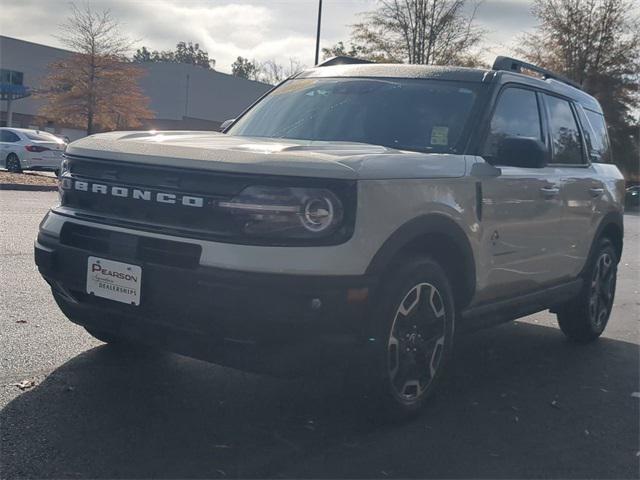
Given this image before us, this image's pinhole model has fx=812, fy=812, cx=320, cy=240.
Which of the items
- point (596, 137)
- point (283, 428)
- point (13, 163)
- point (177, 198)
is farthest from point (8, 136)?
point (283, 428)

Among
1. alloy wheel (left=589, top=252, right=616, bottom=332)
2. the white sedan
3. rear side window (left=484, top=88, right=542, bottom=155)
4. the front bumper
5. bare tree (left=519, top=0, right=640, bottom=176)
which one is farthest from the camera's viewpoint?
bare tree (left=519, top=0, right=640, bottom=176)

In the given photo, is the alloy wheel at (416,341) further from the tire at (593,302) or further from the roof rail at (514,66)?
the tire at (593,302)

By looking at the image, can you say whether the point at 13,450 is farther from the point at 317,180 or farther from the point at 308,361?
the point at 317,180

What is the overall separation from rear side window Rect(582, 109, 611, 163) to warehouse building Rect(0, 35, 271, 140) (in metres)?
47.3

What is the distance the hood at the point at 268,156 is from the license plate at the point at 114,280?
0.52 meters

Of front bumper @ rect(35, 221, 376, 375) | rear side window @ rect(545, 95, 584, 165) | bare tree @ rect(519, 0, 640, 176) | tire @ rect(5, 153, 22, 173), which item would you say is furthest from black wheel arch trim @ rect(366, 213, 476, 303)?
bare tree @ rect(519, 0, 640, 176)

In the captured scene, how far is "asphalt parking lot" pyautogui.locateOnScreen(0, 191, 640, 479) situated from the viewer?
3.54 m

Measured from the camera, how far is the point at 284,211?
11.8 feet

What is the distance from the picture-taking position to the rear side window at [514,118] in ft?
16.6

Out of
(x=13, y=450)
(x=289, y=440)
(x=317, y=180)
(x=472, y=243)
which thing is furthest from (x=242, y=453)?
(x=472, y=243)

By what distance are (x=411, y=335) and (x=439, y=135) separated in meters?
1.33

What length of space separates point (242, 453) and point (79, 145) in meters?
1.85

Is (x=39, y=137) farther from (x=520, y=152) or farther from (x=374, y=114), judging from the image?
(x=520, y=152)

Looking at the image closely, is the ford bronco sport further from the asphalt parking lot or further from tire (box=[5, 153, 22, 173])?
tire (box=[5, 153, 22, 173])
